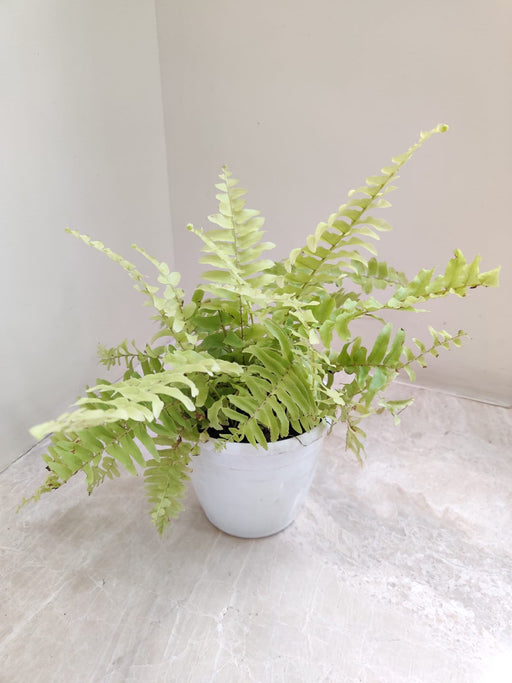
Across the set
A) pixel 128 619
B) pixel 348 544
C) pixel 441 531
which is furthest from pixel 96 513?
pixel 441 531

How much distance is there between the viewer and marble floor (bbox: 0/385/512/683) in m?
0.71

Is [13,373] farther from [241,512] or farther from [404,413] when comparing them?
[404,413]

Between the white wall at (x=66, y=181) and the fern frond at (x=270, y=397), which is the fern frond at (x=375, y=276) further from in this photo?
the white wall at (x=66, y=181)

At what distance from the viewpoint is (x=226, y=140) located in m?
1.23

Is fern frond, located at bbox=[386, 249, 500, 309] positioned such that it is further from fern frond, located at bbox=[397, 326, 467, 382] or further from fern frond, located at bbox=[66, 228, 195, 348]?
fern frond, located at bbox=[66, 228, 195, 348]

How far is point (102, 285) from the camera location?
3.83 feet

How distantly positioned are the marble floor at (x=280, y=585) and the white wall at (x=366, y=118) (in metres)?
0.41

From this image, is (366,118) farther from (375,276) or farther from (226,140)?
(375,276)

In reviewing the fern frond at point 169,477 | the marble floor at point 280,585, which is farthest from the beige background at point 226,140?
the fern frond at point 169,477

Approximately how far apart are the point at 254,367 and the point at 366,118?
0.65 meters

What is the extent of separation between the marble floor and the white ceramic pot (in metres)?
0.05

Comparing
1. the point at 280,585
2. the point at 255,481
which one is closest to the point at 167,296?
the point at 255,481

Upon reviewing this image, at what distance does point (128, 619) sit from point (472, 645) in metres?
0.46

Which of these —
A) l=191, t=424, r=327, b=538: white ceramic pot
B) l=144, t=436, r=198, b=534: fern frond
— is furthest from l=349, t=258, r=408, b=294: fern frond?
l=144, t=436, r=198, b=534: fern frond
